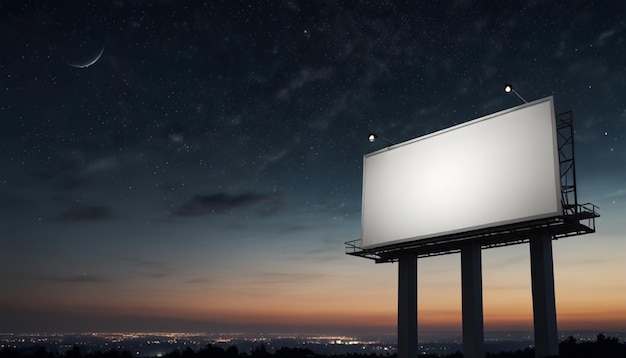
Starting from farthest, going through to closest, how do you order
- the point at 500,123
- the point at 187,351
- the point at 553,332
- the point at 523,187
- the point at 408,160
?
the point at 187,351, the point at 408,160, the point at 500,123, the point at 523,187, the point at 553,332

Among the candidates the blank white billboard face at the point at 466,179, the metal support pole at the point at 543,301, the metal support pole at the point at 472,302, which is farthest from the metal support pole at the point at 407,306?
the metal support pole at the point at 543,301

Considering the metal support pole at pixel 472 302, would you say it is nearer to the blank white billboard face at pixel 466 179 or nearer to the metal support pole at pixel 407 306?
the blank white billboard face at pixel 466 179

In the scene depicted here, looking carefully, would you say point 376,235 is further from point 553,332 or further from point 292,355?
point 292,355

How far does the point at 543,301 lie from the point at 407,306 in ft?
26.9

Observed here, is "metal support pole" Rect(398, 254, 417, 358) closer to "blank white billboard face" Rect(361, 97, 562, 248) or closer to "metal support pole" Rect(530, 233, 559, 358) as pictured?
"blank white billboard face" Rect(361, 97, 562, 248)

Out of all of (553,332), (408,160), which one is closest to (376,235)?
(408,160)

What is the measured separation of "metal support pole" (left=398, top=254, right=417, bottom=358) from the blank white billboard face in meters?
1.84

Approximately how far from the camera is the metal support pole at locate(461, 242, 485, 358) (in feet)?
79.4

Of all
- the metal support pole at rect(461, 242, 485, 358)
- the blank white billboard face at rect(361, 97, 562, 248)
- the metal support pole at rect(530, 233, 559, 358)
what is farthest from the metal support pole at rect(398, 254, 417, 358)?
the metal support pole at rect(530, 233, 559, 358)

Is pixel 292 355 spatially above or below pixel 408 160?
below

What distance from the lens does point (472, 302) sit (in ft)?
80.4

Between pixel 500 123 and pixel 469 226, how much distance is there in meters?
4.47

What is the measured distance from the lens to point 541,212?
22.0 m

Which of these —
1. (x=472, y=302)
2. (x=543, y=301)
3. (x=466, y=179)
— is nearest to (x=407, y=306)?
A: (x=472, y=302)
